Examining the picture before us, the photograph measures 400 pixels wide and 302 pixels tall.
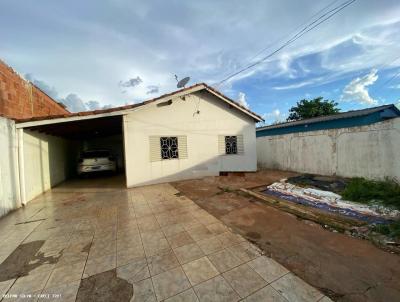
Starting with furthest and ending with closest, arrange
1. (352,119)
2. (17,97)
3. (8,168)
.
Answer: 1. (352,119)
2. (17,97)
3. (8,168)

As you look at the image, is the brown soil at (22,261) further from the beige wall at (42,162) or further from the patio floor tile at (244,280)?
the beige wall at (42,162)

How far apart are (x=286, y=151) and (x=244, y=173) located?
3000 millimetres

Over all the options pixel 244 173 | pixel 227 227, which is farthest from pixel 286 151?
pixel 227 227

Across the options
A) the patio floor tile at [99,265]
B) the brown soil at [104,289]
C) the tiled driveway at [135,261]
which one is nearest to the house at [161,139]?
the tiled driveway at [135,261]

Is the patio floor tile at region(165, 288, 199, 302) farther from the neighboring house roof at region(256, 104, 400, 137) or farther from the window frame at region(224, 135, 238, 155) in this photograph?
the neighboring house roof at region(256, 104, 400, 137)

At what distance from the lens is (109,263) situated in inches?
113

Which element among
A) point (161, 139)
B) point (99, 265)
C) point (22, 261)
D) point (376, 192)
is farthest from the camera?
point (161, 139)

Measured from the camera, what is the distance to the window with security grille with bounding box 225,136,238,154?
9.89 metres

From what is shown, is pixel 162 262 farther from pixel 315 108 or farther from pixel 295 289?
pixel 315 108

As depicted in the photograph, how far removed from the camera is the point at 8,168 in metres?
5.18

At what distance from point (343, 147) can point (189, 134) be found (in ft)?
21.5

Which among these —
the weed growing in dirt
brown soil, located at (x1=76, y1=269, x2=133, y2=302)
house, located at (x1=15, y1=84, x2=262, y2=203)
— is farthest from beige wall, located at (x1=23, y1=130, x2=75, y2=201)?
the weed growing in dirt

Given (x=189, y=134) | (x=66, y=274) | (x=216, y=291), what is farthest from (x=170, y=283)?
(x=189, y=134)

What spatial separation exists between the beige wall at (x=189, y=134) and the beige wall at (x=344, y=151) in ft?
7.16
